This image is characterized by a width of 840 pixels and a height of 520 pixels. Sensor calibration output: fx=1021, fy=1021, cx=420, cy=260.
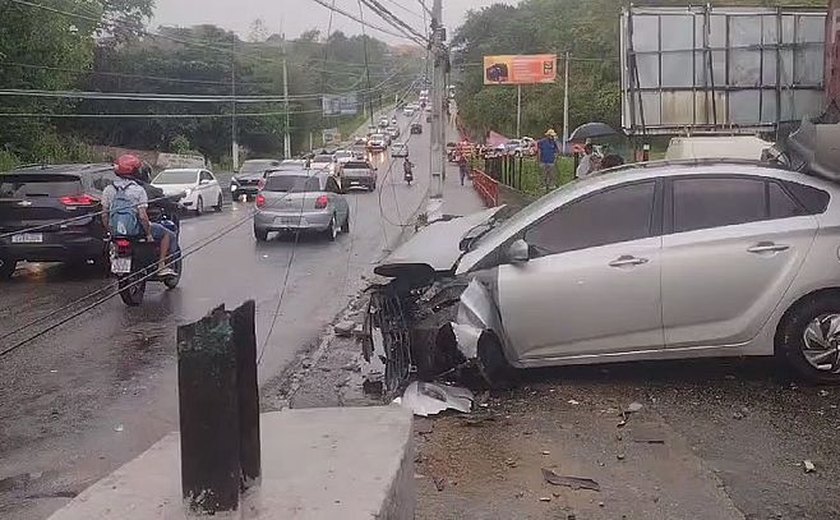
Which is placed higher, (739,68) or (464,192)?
(739,68)

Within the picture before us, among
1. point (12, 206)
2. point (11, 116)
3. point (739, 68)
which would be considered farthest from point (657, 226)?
point (11, 116)

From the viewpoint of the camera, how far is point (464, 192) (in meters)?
36.2

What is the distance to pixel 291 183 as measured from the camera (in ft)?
63.7

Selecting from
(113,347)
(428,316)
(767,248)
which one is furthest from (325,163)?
(767,248)

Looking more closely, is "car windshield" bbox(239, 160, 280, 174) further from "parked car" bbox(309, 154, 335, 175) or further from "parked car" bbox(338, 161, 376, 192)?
"parked car" bbox(309, 154, 335, 175)

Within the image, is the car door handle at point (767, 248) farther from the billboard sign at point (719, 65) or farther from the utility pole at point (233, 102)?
the utility pole at point (233, 102)

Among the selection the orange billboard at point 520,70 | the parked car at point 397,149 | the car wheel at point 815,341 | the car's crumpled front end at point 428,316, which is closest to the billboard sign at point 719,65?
the parked car at point 397,149

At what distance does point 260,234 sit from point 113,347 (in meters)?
9.84

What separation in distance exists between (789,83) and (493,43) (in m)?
56.4

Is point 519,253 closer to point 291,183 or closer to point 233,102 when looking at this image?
point 291,183

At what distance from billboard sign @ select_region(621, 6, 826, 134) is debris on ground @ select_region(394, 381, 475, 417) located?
11470 mm

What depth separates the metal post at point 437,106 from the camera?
892 inches

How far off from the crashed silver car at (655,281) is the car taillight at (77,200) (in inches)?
331

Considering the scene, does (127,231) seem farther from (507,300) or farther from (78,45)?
(78,45)
